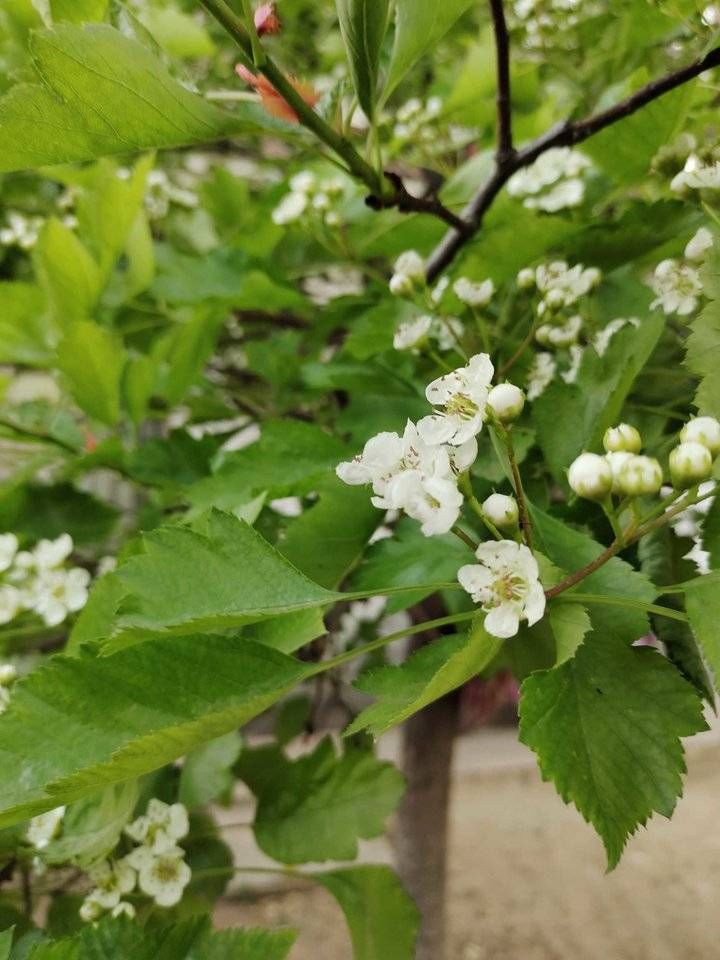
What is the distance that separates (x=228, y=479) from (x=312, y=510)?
0.08m

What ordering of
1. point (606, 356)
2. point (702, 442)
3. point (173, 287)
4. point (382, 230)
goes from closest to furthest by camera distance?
point (702, 442) < point (606, 356) < point (382, 230) < point (173, 287)

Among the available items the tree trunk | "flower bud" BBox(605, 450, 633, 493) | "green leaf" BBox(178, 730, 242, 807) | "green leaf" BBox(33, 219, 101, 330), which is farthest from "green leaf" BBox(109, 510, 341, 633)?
the tree trunk

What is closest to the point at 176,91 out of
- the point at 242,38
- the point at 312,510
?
the point at 242,38

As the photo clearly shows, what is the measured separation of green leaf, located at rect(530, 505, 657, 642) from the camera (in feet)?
1.05

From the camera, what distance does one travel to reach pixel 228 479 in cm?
49

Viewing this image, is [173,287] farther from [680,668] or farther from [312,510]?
[680,668]

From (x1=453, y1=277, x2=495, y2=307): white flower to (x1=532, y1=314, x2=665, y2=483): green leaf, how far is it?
0.08m

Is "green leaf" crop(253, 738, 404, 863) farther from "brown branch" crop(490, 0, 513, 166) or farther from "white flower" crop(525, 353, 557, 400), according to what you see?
"brown branch" crop(490, 0, 513, 166)

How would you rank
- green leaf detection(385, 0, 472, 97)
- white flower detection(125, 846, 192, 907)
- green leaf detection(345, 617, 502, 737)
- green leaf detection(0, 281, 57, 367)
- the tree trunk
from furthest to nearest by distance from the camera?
the tree trunk < green leaf detection(0, 281, 57, 367) < white flower detection(125, 846, 192, 907) < green leaf detection(385, 0, 472, 97) < green leaf detection(345, 617, 502, 737)

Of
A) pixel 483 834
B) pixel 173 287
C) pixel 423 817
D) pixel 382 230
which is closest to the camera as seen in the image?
pixel 382 230

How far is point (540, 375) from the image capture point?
48 cm

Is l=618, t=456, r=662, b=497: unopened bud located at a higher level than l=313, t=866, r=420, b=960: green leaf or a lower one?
higher

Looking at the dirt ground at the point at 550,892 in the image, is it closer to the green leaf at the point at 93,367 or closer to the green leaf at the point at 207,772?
the green leaf at the point at 207,772

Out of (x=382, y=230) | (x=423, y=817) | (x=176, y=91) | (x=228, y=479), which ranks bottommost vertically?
(x=423, y=817)
